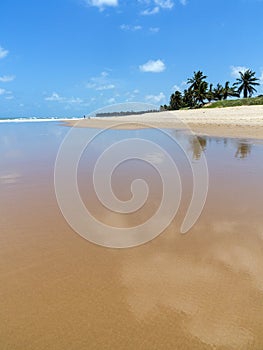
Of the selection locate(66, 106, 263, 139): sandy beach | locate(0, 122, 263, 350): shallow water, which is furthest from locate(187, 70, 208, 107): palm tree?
locate(0, 122, 263, 350): shallow water

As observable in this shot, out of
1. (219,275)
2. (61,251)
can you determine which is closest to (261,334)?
(219,275)

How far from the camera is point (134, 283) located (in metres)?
2.93

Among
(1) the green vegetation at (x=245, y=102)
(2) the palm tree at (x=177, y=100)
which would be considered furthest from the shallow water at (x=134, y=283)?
(2) the palm tree at (x=177, y=100)

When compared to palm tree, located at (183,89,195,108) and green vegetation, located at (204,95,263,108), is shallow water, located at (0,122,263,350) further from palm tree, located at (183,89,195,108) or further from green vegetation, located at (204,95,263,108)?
palm tree, located at (183,89,195,108)

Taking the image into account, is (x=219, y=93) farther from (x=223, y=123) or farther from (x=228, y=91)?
(x=223, y=123)

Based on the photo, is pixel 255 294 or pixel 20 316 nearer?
pixel 20 316

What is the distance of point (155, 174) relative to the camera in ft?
25.6

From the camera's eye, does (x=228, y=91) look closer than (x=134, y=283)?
No

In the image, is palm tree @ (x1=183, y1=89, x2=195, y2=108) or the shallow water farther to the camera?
palm tree @ (x1=183, y1=89, x2=195, y2=108)

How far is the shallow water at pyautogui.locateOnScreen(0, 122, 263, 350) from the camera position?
89.7 inches

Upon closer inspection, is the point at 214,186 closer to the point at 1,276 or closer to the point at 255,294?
the point at 255,294

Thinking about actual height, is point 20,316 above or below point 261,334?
above

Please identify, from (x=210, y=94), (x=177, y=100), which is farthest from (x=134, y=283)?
(x=177, y=100)

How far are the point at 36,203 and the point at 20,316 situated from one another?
322cm
